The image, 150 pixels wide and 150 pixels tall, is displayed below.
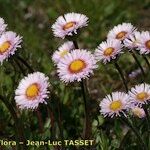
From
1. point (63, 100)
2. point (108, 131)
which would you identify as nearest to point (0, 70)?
point (63, 100)

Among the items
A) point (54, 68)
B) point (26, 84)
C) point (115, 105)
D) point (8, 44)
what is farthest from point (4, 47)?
Answer: point (54, 68)

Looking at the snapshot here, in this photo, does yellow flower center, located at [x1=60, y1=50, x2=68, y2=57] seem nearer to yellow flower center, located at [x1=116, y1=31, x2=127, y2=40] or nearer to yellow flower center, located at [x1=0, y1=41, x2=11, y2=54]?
yellow flower center, located at [x1=116, y1=31, x2=127, y2=40]

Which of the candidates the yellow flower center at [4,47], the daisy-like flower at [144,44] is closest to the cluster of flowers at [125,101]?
the daisy-like flower at [144,44]

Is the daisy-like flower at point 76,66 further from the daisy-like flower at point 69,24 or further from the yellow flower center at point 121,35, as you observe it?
the yellow flower center at point 121,35

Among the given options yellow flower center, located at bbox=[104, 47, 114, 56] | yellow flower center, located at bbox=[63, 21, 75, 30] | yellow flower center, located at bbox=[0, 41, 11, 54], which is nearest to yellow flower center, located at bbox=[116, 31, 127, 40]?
yellow flower center, located at bbox=[104, 47, 114, 56]

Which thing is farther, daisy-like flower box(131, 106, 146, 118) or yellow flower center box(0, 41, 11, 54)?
daisy-like flower box(131, 106, 146, 118)

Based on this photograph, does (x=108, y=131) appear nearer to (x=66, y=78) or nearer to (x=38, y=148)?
(x=38, y=148)

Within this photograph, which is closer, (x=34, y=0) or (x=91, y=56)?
(x=91, y=56)
